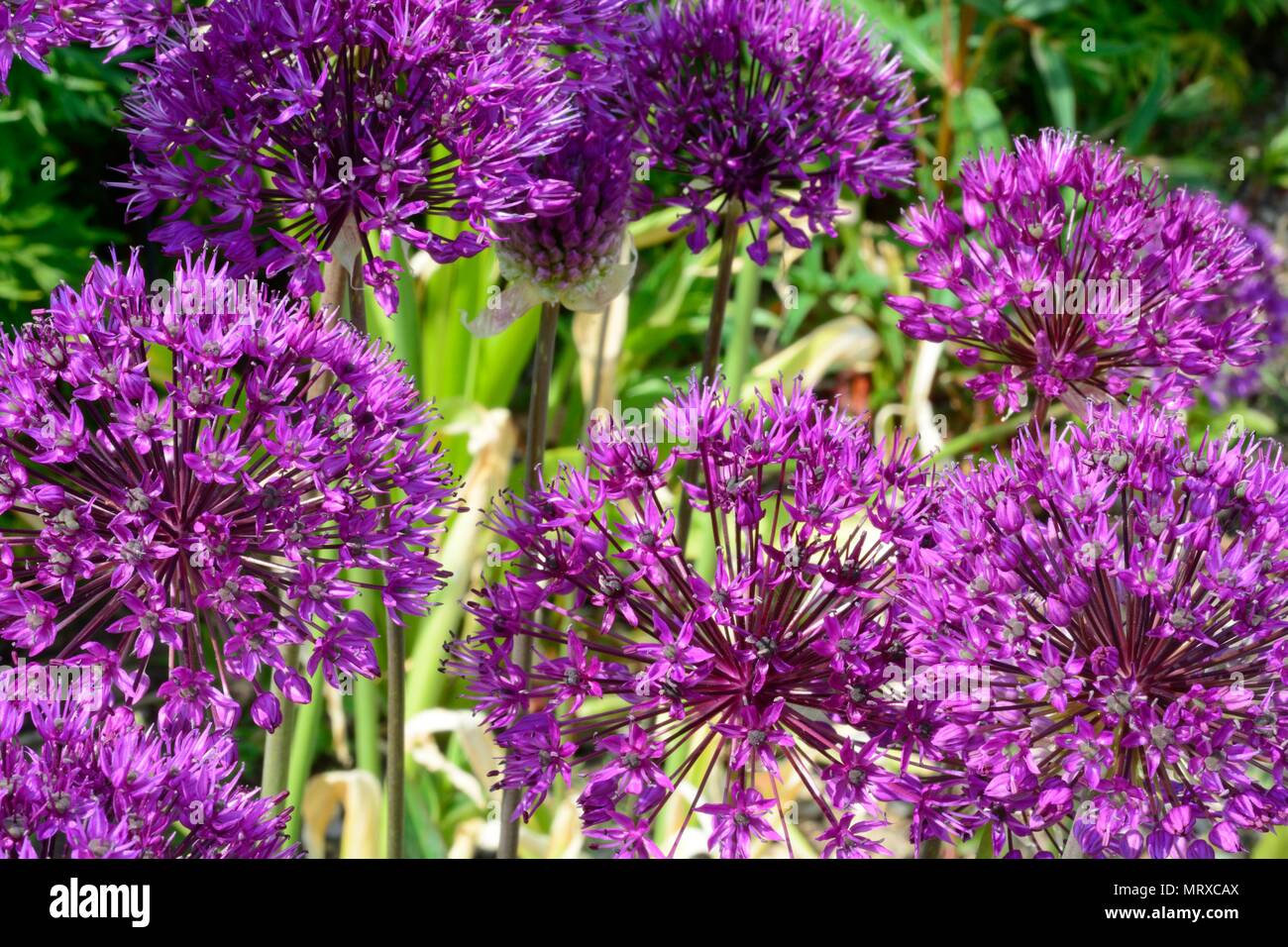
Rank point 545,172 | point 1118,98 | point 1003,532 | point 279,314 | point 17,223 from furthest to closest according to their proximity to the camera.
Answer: point 1118,98, point 17,223, point 545,172, point 279,314, point 1003,532

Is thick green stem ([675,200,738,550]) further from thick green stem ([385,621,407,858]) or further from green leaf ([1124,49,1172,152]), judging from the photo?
green leaf ([1124,49,1172,152])

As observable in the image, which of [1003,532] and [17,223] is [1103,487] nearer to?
[1003,532]

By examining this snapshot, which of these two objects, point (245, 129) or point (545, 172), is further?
point (545, 172)

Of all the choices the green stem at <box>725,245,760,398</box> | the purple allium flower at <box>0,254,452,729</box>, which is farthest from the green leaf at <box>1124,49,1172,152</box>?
the purple allium flower at <box>0,254,452,729</box>

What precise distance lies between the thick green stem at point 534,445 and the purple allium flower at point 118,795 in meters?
0.44

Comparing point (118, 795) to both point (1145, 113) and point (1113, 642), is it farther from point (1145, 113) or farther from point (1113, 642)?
point (1145, 113)

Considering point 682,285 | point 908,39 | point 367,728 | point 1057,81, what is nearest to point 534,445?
point 367,728

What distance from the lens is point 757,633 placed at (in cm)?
158

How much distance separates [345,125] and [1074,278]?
3.29ft

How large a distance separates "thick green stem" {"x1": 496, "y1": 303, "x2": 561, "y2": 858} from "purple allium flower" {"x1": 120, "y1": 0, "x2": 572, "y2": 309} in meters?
0.35

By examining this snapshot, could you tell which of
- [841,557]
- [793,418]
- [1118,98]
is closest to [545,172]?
[793,418]

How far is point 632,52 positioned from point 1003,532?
949mm

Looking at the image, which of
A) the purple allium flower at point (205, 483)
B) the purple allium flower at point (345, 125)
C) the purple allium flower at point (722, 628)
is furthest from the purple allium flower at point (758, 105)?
the purple allium flower at point (205, 483)

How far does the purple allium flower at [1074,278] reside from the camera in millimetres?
1803
